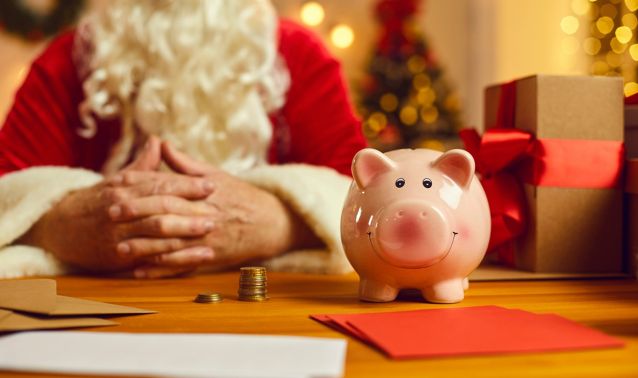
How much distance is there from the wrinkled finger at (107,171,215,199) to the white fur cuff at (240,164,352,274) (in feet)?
0.38

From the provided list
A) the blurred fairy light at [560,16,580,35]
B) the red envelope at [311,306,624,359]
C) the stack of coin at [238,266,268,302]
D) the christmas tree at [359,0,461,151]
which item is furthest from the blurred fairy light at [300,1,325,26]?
the red envelope at [311,306,624,359]

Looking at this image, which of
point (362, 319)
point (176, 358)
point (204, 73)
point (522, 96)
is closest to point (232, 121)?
point (204, 73)

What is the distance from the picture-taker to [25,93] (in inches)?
61.2

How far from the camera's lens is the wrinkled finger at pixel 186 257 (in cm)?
89

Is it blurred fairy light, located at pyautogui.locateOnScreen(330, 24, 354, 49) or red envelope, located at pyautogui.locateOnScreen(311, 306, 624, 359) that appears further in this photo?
blurred fairy light, located at pyautogui.locateOnScreen(330, 24, 354, 49)

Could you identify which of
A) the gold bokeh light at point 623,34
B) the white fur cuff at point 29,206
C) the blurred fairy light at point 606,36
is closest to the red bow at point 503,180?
the white fur cuff at point 29,206

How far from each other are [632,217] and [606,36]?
8.96 feet

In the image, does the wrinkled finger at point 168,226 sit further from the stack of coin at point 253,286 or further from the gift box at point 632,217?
the gift box at point 632,217

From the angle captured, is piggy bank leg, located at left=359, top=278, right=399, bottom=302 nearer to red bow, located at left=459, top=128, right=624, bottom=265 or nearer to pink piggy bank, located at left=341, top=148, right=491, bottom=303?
pink piggy bank, located at left=341, top=148, right=491, bottom=303

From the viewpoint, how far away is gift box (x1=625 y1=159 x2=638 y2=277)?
91 cm

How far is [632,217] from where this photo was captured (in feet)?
3.05

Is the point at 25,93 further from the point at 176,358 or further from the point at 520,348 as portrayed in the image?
the point at 520,348

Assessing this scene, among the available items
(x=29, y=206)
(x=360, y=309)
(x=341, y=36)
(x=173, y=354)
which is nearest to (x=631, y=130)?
(x=360, y=309)

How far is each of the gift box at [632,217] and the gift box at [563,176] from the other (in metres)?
0.01
